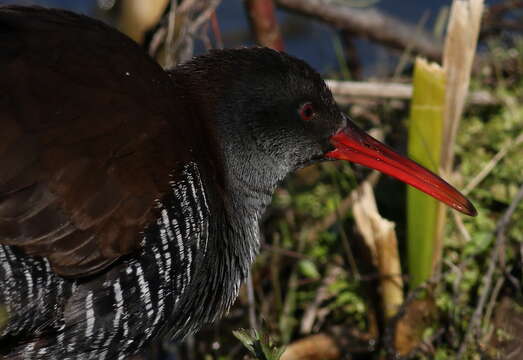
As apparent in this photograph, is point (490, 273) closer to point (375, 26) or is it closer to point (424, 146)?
point (424, 146)

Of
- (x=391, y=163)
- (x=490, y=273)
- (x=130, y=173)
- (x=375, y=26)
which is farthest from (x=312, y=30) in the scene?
(x=130, y=173)

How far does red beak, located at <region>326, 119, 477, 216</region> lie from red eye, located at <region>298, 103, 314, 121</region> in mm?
133

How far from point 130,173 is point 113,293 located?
0.35 meters

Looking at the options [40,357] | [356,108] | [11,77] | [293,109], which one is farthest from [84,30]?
[356,108]

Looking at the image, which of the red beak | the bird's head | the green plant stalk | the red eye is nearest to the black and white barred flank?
the bird's head

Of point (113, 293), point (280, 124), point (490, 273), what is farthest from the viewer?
point (490, 273)

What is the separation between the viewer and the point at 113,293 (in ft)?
8.49

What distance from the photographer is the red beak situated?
10.1 ft

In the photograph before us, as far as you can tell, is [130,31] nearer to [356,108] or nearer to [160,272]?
[356,108]

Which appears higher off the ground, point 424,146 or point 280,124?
point 280,124

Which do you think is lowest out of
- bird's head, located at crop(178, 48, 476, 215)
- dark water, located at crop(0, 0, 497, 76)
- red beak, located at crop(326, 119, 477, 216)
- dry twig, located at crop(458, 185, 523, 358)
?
dark water, located at crop(0, 0, 497, 76)

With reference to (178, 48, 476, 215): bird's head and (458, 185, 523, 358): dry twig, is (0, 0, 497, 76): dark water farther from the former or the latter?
(178, 48, 476, 215): bird's head

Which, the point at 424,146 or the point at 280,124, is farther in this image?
the point at 424,146

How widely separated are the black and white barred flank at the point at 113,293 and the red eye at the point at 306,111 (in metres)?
0.50
